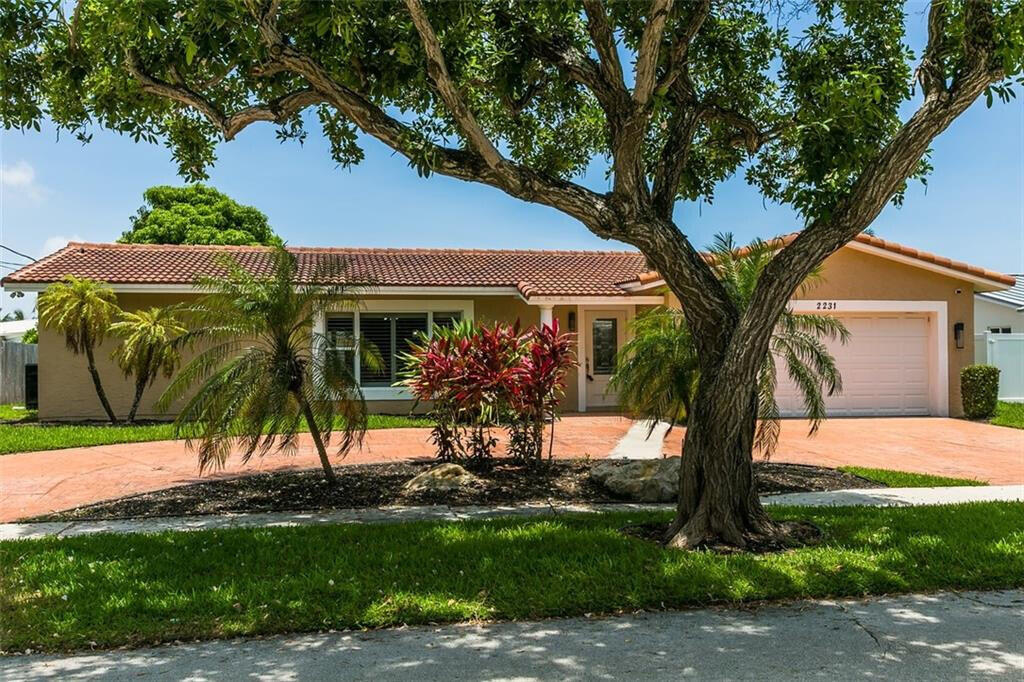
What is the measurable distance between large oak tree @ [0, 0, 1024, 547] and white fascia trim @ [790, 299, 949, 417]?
8079 millimetres

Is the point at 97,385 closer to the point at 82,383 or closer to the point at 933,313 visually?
the point at 82,383

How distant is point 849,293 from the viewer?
1702 cm

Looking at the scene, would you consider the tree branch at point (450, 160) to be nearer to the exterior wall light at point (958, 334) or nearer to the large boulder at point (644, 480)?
the large boulder at point (644, 480)

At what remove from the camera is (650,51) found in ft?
22.0

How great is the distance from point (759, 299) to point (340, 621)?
4.29 m

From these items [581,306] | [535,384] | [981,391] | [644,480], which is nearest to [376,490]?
[535,384]

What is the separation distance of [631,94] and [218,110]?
4.27m

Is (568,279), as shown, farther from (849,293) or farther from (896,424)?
(896,424)

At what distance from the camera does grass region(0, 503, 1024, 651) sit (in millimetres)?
4762

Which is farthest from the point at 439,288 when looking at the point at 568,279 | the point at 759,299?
the point at 759,299

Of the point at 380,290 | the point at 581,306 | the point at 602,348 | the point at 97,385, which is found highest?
the point at 380,290

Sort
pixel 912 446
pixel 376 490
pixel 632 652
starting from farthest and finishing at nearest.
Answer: pixel 912 446 < pixel 376 490 < pixel 632 652

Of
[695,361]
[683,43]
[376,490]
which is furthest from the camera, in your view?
[695,361]

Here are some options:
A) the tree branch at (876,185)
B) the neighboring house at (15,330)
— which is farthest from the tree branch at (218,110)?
the neighboring house at (15,330)
